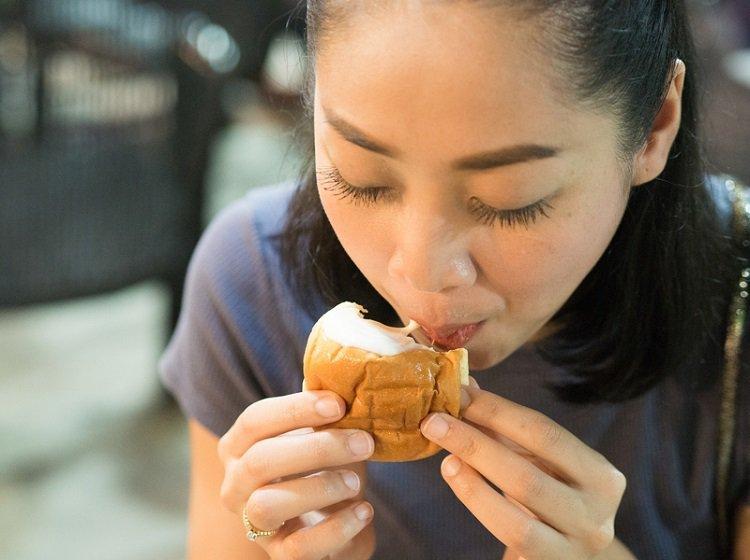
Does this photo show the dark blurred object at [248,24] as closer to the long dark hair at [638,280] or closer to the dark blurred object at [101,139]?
the dark blurred object at [101,139]

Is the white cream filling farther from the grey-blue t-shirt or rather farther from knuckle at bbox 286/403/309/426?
the grey-blue t-shirt

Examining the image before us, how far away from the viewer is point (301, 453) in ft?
3.23

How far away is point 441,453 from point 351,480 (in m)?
0.27

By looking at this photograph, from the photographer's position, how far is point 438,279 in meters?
0.91

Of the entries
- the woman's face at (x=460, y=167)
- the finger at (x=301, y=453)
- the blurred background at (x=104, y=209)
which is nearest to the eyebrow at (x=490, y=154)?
the woman's face at (x=460, y=167)

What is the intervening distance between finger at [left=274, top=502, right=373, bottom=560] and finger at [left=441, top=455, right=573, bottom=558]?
12 cm

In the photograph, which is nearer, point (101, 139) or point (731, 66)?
point (101, 139)

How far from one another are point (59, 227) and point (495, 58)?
1717mm

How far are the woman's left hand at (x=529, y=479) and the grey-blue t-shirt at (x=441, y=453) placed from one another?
0.82 feet

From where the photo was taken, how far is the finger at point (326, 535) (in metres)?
1.02

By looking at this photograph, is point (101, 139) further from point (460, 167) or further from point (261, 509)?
point (460, 167)

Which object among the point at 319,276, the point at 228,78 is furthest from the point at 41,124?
the point at 319,276

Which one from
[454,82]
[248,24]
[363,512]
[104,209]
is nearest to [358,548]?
[363,512]

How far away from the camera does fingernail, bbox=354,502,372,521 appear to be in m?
1.04
